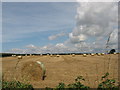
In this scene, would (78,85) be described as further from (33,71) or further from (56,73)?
(56,73)

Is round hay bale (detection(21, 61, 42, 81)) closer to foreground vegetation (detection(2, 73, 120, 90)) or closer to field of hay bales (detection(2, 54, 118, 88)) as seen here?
field of hay bales (detection(2, 54, 118, 88))

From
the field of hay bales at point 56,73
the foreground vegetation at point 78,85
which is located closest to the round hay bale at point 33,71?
the field of hay bales at point 56,73

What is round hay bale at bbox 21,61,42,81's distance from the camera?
533 inches

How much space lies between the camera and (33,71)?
44.6ft

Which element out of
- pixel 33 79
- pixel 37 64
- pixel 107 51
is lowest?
pixel 33 79

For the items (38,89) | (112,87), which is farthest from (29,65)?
(112,87)

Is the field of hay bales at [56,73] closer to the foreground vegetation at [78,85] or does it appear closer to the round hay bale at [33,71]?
the round hay bale at [33,71]

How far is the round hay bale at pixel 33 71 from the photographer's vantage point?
13531mm

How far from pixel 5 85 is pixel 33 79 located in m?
5.00

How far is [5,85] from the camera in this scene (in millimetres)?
8492

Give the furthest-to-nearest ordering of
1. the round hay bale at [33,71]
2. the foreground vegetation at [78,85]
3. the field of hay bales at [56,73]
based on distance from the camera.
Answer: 1. the round hay bale at [33,71]
2. the field of hay bales at [56,73]
3. the foreground vegetation at [78,85]

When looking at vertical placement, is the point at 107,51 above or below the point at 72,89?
above

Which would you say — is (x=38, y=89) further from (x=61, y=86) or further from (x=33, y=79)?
(x=33, y=79)

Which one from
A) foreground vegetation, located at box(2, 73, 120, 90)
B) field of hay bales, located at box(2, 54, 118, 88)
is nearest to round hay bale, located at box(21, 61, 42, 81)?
field of hay bales, located at box(2, 54, 118, 88)
